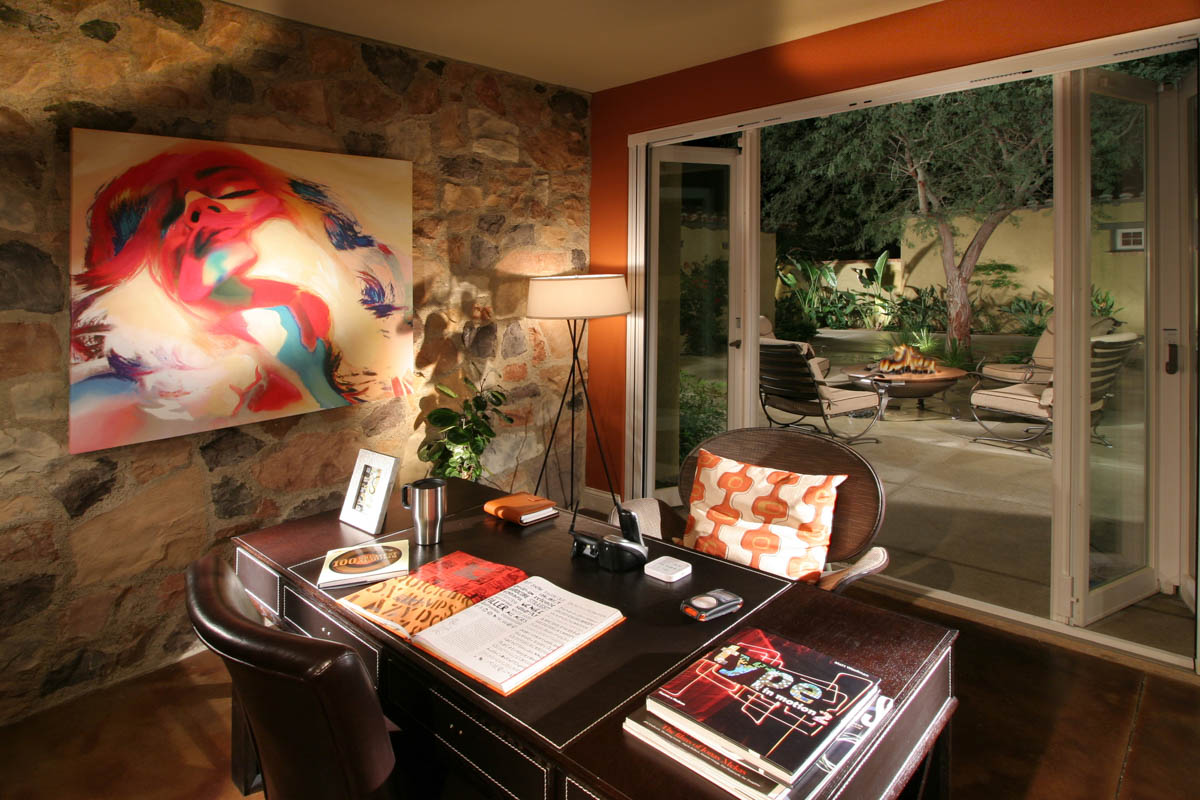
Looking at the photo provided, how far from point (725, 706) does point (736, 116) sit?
308 cm

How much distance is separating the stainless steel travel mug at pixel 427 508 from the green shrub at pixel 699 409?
7.54 feet

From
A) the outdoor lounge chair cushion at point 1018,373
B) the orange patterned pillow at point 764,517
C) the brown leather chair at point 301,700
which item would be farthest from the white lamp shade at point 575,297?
the brown leather chair at point 301,700

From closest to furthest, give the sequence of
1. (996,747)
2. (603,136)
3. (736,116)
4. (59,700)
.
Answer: (996,747)
(59,700)
(736,116)
(603,136)

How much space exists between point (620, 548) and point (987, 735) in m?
1.46

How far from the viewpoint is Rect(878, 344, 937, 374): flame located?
3467 millimetres

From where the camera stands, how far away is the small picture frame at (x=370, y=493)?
6.73 feet

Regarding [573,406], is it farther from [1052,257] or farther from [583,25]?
[1052,257]

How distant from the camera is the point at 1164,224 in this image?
2.88 meters

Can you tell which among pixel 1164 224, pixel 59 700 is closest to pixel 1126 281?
pixel 1164 224

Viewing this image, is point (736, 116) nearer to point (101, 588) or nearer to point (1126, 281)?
point (1126, 281)

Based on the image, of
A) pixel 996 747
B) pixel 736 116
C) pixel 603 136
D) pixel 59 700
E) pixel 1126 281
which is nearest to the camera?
pixel 996 747

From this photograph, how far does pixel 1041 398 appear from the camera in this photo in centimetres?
300

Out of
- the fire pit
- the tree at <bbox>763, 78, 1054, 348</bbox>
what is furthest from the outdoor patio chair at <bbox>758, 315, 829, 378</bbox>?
the tree at <bbox>763, 78, 1054, 348</bbox>

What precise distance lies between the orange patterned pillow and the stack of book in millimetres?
750
